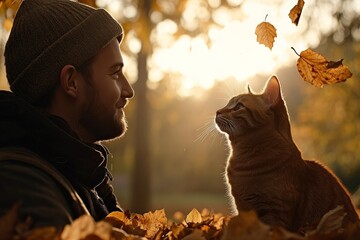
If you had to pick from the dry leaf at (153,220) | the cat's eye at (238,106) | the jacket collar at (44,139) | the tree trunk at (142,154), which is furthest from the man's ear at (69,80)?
the tree trunk at (142,154)

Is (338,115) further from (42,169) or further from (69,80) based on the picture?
(42,169)

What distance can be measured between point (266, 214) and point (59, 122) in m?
1.36

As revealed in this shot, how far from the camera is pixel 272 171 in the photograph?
3.58m

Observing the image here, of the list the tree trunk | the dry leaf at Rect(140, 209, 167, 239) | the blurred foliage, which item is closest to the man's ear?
the dry leaf at Rect(140, 209, 167, 239)

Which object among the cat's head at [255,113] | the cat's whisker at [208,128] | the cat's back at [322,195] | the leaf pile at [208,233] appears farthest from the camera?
the cat's whisker at [208,128]

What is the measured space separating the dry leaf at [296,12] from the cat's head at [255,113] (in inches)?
49.3

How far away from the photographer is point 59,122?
2.69 metres

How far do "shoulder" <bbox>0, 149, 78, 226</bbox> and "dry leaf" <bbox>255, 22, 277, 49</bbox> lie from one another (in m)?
1.21

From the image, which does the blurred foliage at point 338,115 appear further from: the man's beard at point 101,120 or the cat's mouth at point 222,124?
the man's beard at point 101,120

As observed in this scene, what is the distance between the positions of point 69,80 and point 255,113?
167cm

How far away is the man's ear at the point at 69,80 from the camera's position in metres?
2.87

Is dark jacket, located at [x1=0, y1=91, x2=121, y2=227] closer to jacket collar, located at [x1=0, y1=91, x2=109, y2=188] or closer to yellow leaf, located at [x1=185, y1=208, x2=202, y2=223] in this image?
jacket collar, located at [x1=0, y1=91, x2=109, y2=188]

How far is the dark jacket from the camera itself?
1.87 m

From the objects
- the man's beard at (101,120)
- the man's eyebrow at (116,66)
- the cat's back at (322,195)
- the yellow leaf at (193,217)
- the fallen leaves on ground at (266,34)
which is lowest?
the yellow leaf at (193,217)
